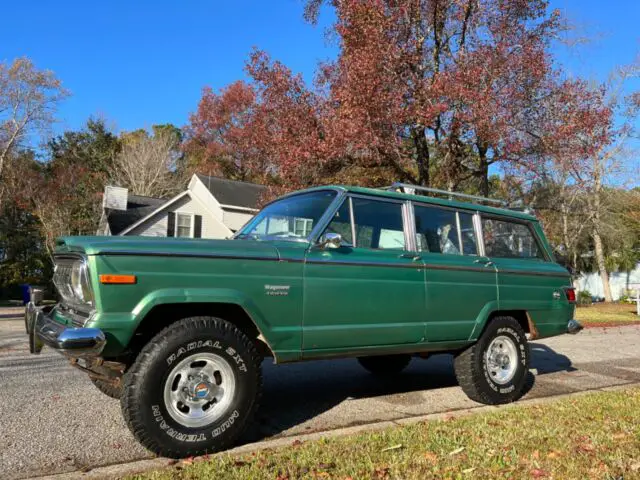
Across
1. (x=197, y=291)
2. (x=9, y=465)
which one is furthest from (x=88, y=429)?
(x=197, y=291)

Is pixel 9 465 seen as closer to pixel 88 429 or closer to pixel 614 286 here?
pixel 88 429

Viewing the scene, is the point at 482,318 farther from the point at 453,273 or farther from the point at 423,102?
the point at 423,102

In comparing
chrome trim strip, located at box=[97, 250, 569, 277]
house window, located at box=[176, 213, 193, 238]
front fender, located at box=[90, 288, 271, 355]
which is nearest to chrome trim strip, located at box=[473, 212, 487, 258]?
chrome trim strip, located at box=[97, 250, 569, 277]

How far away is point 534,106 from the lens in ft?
43.9

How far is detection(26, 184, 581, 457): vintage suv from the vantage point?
347 cm

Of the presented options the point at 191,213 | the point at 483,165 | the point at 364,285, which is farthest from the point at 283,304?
the point at 191,213

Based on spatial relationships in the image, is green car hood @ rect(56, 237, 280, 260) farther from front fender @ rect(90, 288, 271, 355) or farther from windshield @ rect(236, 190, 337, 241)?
windshield @ rect(236, 190, 337, 241)

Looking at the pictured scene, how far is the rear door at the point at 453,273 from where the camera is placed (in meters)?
5.02

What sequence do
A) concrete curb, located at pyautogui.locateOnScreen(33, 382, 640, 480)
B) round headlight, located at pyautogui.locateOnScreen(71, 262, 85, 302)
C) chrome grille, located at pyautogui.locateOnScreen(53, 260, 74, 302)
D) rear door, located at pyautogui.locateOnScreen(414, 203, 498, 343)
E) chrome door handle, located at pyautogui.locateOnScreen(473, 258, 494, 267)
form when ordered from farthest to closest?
chrome door handle, located at pyautogui.locateOnScreen(473, 258, 494, 267) → rear door, located at pyautogui.locateOnScreen(414, 203, 498, 343) → chrome grille, located at pyautogui.locateOnScreen(53, 260, 74, 302) → round headlight, located at pyautogui.locateOnScreen(71, 262, 85, 302) → concrete curb, located at pyautogui.locateOnScreen(33, 382, 640, 480)

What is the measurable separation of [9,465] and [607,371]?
299 inches

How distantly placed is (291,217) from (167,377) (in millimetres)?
1972

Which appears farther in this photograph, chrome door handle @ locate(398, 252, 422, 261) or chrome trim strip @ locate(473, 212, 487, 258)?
chrome trim strip @ locate(473, 212, 487, 258)

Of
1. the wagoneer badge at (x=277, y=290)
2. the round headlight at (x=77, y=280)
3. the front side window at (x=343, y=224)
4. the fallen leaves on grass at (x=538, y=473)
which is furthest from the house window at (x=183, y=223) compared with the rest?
the fallen leaves on grass at (x=538, y=473)

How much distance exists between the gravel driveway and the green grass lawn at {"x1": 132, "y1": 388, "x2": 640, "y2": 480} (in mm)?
651
